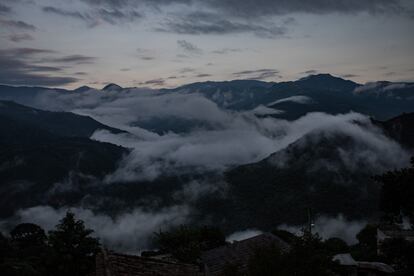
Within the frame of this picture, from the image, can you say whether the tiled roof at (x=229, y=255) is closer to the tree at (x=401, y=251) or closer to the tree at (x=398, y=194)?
the tree at (x=398, y=194)

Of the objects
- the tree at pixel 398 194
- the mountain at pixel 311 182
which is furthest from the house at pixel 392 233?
the mountain at pixel 311 182

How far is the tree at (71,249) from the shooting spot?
2484 centimetres

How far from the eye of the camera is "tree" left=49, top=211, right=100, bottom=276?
24844mm

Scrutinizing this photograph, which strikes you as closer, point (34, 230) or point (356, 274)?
point (356, 274)

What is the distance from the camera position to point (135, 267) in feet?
44.8

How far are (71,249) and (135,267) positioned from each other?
13.4 meters

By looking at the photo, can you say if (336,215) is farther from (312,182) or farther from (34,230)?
(34,230)

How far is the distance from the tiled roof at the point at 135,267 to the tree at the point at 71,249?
11.9 meters

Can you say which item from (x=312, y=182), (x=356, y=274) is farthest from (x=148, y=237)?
(x=356, y=274)

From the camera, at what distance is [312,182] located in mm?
150250

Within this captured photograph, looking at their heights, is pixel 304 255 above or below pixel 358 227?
above

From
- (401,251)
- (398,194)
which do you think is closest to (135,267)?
(401,251)

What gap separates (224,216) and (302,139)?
60.7 m

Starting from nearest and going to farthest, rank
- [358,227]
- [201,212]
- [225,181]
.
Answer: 1. [358,227]
2. [201,212]
3. [225,181]
